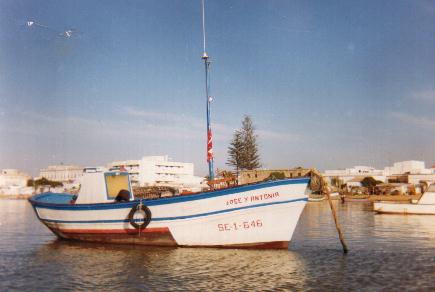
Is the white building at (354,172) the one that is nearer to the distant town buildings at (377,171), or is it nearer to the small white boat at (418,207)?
the distant town buildings at (377,171)

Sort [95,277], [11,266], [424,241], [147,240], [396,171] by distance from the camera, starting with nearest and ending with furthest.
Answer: [95,277]
[11,266]
[147,240]
[424,241]
[396,171]

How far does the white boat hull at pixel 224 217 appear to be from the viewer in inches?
696

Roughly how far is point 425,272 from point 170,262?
902 cm

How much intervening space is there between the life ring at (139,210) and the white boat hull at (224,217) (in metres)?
0.17

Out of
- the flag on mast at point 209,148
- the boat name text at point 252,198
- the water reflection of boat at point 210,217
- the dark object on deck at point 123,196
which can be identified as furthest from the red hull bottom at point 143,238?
the flag on mast at point 209,148

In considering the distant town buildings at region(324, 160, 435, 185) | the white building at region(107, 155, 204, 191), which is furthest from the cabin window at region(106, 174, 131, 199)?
the white building at region(107, 155, 204, 191)

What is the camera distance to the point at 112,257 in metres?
17.0

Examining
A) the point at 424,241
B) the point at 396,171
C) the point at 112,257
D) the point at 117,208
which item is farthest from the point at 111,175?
the point at 396,171

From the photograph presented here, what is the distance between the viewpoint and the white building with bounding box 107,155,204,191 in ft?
469

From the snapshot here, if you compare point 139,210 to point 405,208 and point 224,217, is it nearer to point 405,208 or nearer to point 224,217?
point 224,217

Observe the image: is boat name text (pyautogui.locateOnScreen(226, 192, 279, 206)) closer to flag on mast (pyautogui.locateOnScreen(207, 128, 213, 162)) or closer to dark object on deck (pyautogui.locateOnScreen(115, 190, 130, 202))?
flag on mast (pyautogui.locateOnScreen(207, 128, 213, 162))

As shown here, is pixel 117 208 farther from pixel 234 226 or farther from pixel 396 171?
pixel 396 171

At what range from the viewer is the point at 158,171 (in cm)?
14938

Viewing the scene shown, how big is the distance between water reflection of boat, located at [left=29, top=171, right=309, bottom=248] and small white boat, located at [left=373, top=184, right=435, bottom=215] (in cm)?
2611
